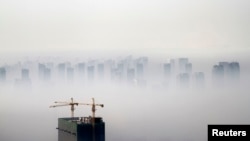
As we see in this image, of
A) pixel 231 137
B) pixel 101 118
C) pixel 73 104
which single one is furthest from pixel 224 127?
pixel 73 104

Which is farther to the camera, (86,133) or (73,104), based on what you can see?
(73,104)

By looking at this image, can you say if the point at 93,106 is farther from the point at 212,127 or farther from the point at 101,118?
the point at 212,127

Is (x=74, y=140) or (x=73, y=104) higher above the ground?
(x=73, y=104)

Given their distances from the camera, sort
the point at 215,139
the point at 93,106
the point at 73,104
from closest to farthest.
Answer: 1. the point at 215,139
2. the point at 93,106
3. the point at 73,104

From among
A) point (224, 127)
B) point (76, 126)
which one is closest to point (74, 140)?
point (76, 126)

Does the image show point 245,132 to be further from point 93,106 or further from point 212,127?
point 93,106

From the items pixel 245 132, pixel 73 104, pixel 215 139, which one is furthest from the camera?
pixel 73 104
